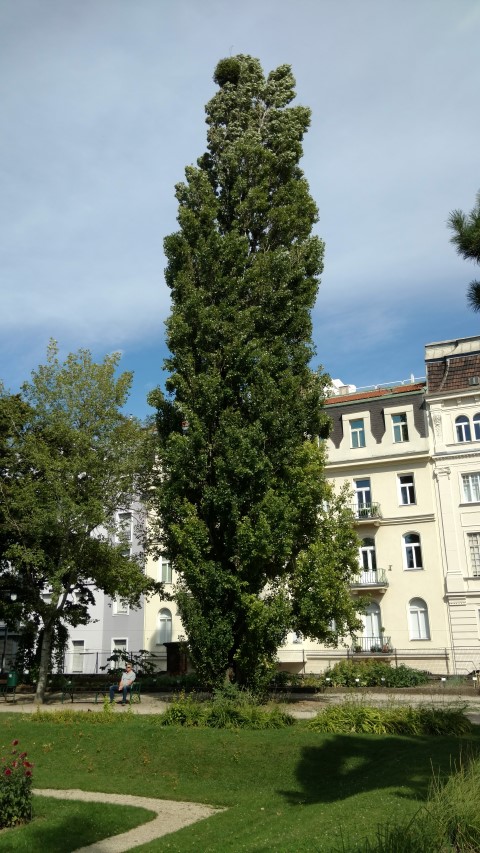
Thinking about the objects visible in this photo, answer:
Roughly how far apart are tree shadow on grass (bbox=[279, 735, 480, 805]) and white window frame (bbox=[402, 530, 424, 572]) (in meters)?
19.9

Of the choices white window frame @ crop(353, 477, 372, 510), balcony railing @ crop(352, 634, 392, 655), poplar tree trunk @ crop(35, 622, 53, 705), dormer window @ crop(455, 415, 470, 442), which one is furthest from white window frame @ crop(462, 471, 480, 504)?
poplar tree trunk @ crop(35, 622, 53, 705)

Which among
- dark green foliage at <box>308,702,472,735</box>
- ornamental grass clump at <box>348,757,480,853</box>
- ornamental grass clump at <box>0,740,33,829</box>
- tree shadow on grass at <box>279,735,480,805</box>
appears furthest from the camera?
dark green foliage at <box>308,702,472,735</box>

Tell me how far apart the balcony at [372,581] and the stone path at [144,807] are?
21835mm

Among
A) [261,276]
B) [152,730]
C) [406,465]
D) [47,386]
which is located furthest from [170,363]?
[406,465]

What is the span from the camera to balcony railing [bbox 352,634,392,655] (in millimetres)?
32022

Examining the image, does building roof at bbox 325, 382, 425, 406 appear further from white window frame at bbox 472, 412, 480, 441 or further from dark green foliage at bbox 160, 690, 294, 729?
dark green foliage at bbox 160, 690, 294, 729

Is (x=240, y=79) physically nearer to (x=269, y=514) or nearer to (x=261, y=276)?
(x=261, y=276)

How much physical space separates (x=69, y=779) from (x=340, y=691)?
12.2 metres

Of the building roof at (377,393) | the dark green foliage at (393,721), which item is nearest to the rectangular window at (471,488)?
the building roof at (377,393)

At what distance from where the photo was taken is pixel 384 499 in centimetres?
3484

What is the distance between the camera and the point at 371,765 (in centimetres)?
1262

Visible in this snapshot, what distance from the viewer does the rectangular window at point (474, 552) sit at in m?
31.5

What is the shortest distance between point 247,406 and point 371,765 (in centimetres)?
1021

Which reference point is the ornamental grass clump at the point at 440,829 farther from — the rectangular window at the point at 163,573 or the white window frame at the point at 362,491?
the rectangular window at the point at 163,573
